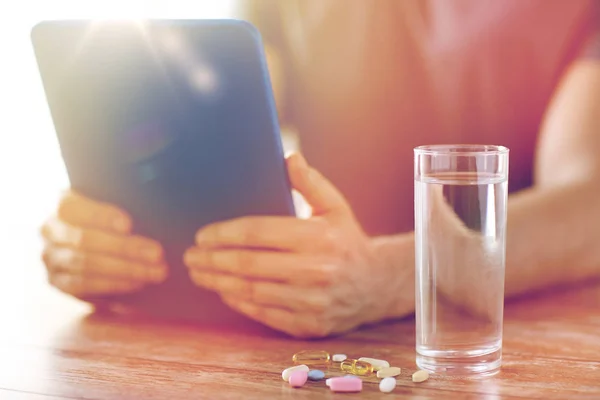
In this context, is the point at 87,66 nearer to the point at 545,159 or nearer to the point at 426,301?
the point at 426,301

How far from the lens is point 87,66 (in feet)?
3.07

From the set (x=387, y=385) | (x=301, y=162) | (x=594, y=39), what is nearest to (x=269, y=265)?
(x=301, y=162)

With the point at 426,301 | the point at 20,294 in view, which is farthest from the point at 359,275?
the point at 20,294

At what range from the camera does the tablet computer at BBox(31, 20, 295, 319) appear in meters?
0.85

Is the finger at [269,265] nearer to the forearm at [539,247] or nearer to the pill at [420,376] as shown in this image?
the forearm at [539,247]

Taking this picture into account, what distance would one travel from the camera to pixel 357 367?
800 mm

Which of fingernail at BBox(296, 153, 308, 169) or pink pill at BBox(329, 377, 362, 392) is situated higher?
fingernail at BBox(296, 153, 308, 169)

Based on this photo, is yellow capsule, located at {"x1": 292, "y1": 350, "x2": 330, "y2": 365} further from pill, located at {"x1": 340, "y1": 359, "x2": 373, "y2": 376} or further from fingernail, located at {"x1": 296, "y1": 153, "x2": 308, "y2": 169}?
fingernail, located at {"x1": 296, "y1": 153, "x2": 308, "y2": 169}

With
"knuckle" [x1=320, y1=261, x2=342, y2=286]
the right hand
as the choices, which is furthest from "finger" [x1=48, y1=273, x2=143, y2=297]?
"knuckle" [x1=320, y1=261, x2=342, y2=286]

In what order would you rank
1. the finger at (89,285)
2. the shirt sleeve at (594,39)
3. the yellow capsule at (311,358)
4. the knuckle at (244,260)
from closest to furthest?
the yellow capsule at (311,358), the knuckle at (244,260), the finger at (89,285), the shirt sleeve at (594,39)

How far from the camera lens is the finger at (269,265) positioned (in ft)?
3.01

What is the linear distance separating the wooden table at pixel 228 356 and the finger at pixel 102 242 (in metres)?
0.09

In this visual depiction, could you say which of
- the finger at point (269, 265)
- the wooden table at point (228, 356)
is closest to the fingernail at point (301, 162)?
→ the finger at point (269, 265)

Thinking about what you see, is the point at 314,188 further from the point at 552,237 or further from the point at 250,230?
the point at 552,237
